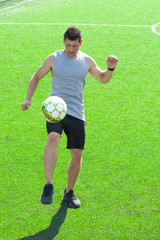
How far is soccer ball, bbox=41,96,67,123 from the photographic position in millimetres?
5086

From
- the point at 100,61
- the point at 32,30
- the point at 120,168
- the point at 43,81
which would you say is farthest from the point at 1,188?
the point at 32,30

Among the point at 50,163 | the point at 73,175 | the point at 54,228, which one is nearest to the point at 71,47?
the point at 50,163

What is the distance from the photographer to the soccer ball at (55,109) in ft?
16.7

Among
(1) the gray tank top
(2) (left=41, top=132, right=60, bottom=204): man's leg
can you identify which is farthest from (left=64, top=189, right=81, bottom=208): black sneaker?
(1) the gray tank top

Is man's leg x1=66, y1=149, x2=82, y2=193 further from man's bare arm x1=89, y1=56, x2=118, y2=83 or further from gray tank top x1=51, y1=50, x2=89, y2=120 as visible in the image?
man's bare arm x1=89, y1=56, x2=118, y2=83

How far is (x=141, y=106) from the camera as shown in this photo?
352 inches

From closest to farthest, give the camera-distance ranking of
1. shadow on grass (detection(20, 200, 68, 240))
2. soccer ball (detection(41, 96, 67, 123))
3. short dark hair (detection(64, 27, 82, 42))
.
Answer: shadow on grass (detection(20, 200, 68, 240))
soccer ball (detection(41, 96, 67, 123))
short dark hair (detection(64, 27, 82, 42))

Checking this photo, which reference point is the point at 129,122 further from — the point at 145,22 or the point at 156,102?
the point at 145,22

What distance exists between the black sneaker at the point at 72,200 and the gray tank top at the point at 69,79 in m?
1.02

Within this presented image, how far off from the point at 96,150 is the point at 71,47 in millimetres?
2328

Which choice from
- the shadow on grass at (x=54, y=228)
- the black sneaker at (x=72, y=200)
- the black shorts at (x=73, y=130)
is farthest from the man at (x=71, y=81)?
the shadow on grass at (x=54, y=228)

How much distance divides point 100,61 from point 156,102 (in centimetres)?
318

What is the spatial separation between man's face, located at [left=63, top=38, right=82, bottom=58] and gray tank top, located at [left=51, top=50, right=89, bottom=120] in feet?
0.19

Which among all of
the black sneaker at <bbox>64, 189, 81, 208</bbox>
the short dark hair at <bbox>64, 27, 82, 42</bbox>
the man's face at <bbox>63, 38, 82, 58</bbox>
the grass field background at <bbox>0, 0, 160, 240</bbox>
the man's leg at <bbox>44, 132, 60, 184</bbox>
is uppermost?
the short dark hair at <bbox>64, 27, 82, 42</bbox>
